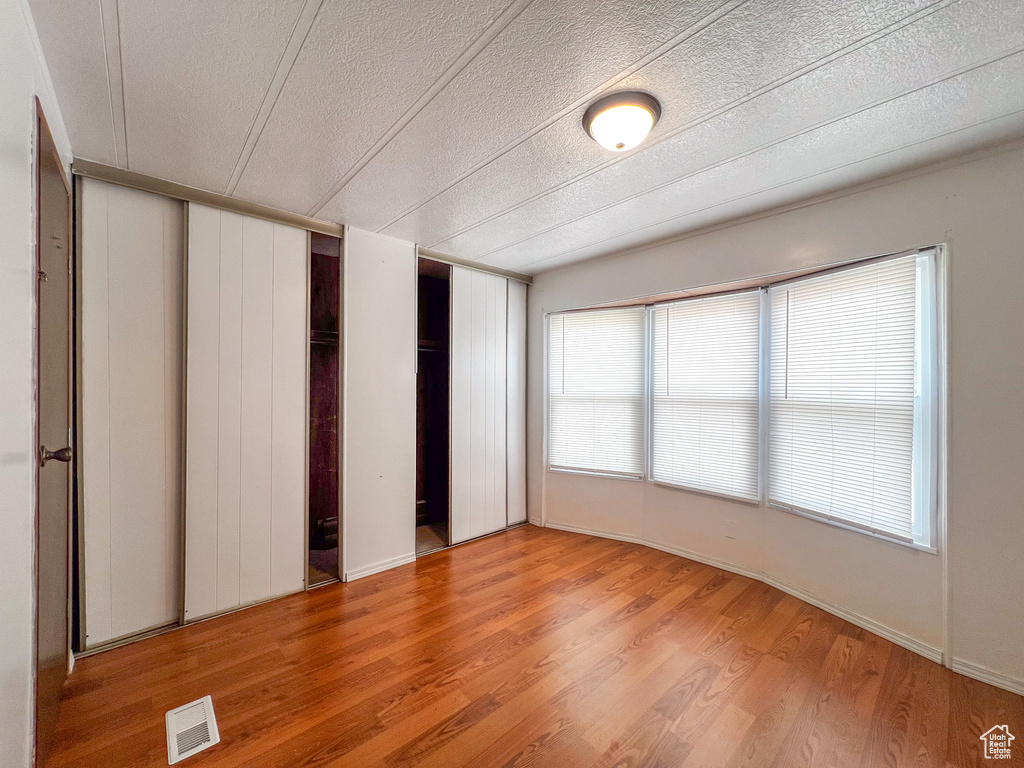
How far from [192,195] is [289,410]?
1.36 metres

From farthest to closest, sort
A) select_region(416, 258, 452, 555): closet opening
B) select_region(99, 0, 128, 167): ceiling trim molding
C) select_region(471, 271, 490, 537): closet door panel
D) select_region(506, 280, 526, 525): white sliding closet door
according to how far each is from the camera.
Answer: select_region(416, 258, 452, 555): closet opening < select_region(506, 280, 526, 525): white sliding closet door < select_region(471, 271, 490, 537): closet door panel < select_region(99, 0, 128, 167): ceiling trim molding

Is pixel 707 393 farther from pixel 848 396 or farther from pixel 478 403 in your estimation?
pixel 478 403

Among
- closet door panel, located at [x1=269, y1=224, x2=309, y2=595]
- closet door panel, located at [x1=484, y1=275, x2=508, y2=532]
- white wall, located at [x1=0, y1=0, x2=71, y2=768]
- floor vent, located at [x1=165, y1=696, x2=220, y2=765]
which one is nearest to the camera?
white wall, located at [x1=0, y1=0, x2=71, y2=768]

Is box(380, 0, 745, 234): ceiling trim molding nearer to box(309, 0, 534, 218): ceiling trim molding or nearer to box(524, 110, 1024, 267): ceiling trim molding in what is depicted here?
box(309, 0, 534, 218): ceiling trim molding

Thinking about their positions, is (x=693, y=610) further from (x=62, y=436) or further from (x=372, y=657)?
(x=62, y=436)

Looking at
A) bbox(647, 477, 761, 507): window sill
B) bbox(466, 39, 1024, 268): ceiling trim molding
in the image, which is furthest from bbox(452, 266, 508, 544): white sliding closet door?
bbox(647, 477, 761, 507): window sill

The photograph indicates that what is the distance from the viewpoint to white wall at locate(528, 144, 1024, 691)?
1988 millimetres

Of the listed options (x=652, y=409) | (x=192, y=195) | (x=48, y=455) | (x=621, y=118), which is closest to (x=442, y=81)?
(x=621, y=118)

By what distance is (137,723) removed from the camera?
1.77 metres

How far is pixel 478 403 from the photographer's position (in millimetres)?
3994

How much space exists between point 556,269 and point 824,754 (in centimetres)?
373

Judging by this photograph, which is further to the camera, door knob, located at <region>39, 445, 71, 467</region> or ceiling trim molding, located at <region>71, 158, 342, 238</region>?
ceiling trim molding, located at <region>71, 158, 342, 238</region>

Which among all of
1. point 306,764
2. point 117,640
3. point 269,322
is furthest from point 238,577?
point 269,322
